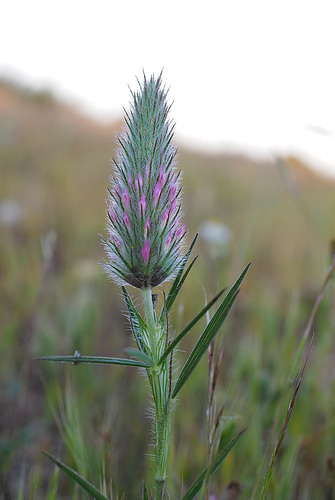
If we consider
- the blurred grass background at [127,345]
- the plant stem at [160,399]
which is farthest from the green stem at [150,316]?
the blurred grass background at [127,345]

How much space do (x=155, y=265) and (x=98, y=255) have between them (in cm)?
378

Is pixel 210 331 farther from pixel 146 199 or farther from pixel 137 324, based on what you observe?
pixel 146 199

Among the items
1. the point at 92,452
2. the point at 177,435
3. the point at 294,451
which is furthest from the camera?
the point at 177,435

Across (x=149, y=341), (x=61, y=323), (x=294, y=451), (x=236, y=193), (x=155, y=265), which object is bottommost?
(x=294, y=451)

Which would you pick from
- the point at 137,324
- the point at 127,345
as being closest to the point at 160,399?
the point at 137,324

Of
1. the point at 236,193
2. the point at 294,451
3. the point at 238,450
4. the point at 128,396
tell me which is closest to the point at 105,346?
the point at 128,396

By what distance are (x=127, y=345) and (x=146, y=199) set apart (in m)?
2.18

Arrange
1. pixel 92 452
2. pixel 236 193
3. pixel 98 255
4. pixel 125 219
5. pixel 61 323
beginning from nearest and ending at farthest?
1. pixel 125 219
2. pixel 92 452
3. pixel 61 323
4. pixel 98 255
5. pixel 236 193

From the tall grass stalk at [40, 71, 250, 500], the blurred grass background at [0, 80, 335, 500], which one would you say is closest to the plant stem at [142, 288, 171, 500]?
the tall grass stalk at [40, 71, 250, 500]

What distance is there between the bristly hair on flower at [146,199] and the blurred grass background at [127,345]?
46 cm

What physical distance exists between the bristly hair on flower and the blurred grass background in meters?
0.46

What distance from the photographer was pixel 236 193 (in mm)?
7945

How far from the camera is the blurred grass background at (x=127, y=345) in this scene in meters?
1.52

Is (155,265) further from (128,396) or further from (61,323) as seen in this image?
(61,323)
